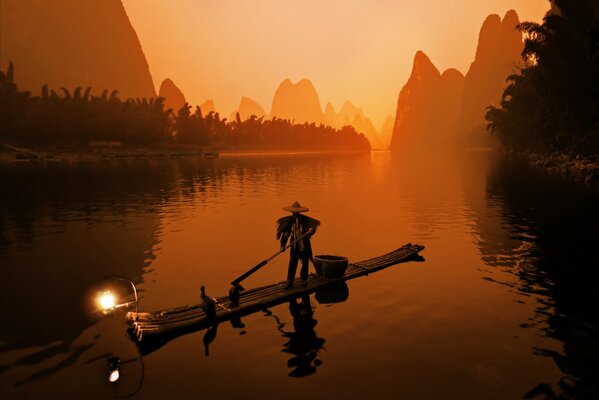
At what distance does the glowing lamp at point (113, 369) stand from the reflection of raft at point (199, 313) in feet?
2.07

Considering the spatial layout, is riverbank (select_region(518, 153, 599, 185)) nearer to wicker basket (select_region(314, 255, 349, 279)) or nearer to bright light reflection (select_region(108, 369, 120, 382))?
wicker basket (select_region(314, 255, 349, 279))

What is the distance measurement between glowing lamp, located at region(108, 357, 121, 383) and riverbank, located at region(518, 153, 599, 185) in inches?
1571

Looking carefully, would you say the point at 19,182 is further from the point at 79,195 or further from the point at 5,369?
the point at 5,369

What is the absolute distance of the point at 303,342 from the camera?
916 centimetres

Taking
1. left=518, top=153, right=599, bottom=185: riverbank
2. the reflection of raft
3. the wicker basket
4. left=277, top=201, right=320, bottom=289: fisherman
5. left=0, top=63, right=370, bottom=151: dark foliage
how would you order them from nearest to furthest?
the reflection of raft → left=277, top=201, right=320, bottom=289: fisherman → the wicker basket → left=518, top=153, right=599, bottom=185: riverbank → left=0, top=63, right=370, bottom=151: dark foliage

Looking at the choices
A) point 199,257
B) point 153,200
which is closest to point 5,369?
point 199,257

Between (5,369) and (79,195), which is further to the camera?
(79,195)

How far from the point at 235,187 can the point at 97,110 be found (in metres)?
82.9

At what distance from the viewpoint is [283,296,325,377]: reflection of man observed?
8102 mm

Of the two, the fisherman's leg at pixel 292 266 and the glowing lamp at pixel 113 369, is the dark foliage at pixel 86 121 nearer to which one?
the fisherman's leg at pixel 292 266

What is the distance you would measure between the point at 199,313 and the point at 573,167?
162ft

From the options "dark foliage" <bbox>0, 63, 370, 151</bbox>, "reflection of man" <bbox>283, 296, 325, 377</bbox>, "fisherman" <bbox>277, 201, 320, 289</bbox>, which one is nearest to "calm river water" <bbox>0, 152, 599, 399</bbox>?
"reflection of man" <bbox>283, 296, 325, 377</bbox>

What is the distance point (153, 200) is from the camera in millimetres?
33156

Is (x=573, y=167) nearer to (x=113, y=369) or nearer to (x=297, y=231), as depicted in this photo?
(x=297, y=231)
